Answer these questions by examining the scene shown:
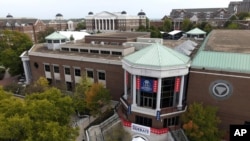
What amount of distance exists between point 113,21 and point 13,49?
2663 inches

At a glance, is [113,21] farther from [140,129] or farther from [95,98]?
[140,129]

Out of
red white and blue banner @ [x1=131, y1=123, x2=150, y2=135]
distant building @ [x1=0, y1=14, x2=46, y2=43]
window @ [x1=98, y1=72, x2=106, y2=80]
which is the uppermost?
distant building @ [x1=0, y1=14, x2=46, y2=43]

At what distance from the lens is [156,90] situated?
24.7 m

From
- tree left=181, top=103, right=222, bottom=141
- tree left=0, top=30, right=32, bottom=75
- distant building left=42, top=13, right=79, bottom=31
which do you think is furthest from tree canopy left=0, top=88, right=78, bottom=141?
distant building left=42, top=13, right=79, bottom=31

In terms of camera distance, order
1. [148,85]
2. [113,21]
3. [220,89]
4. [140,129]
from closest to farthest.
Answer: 1. [220,89]
2. [148,85]
3. [140,129]
4. [113,21]

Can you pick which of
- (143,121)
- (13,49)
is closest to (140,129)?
(143,121)

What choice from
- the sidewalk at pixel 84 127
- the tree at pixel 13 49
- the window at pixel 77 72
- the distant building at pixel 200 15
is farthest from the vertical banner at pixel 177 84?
the distant building at pixel 200 15

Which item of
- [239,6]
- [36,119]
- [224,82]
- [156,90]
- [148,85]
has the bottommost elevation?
[36,119]

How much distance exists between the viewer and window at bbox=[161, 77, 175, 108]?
Result: 82.3ft

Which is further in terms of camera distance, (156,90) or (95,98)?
(95,98)

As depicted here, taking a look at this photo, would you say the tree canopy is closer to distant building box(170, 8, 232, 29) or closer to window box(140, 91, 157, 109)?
A: window box(140, 91, 157, 109)

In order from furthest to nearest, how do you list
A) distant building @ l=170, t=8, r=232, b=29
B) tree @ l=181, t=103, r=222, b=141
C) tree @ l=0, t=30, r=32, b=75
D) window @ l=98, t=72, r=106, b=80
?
distant building @ l=170, t=8, r=232, b=29 → tree @ l=0, t=30, r=32, b=75 → window @ l=98, t=72, r=106, b=80 → tree @ l=181, t=103, r=222, b=141

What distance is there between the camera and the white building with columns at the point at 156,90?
24.2 m

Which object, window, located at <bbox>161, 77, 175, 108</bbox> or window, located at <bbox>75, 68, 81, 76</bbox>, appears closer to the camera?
window, located at <bbox>161, 77, 175, 108</bbox>
